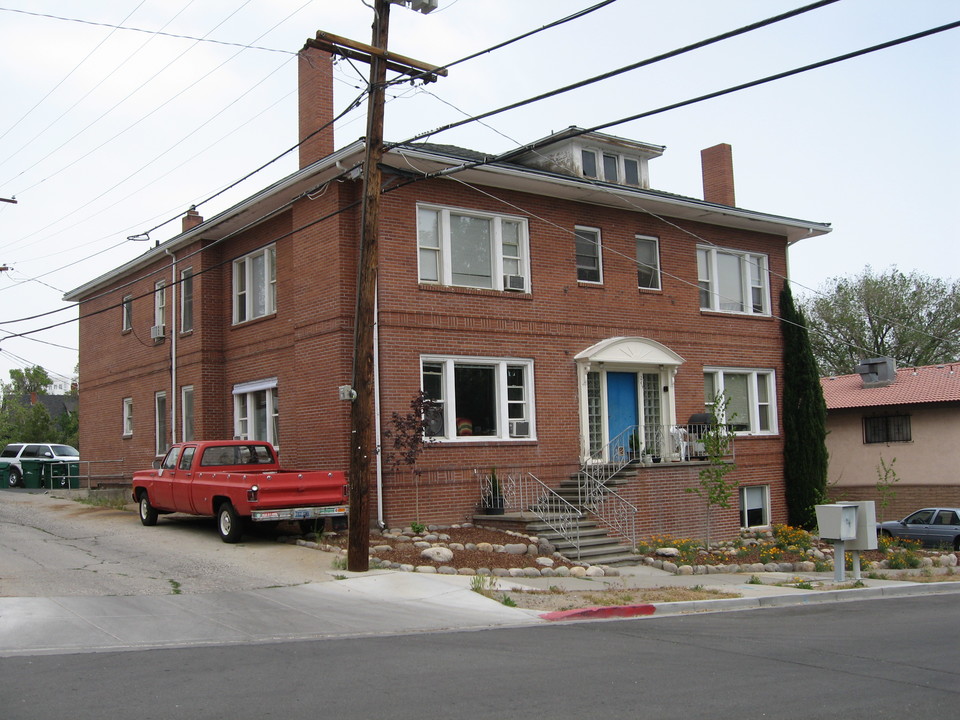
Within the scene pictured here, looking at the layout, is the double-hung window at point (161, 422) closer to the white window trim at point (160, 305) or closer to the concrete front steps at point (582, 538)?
the white window trim at point (160, 305)

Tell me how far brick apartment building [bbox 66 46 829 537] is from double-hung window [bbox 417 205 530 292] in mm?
45

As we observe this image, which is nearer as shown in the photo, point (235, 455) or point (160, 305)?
point (235, 455)

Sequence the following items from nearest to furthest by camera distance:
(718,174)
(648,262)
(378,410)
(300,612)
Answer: (300,612)
(378,410)
(648,262)
(718,174)

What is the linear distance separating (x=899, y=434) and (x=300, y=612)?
84.0ft

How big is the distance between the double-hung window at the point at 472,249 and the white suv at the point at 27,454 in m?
20.6

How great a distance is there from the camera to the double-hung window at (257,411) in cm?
2139

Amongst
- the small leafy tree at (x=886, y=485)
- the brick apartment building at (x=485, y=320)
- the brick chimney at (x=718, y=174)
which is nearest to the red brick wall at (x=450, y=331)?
the brick apartment building at (x=485, y=320)

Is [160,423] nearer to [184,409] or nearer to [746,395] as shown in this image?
[184,409]

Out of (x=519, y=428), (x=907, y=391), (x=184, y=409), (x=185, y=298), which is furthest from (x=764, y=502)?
(x=185, y=298)

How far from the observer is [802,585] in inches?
601

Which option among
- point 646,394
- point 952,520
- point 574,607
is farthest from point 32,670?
point 952,520

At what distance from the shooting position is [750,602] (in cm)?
1365

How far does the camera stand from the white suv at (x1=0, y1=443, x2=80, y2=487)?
34.1m

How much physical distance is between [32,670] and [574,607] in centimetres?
654
